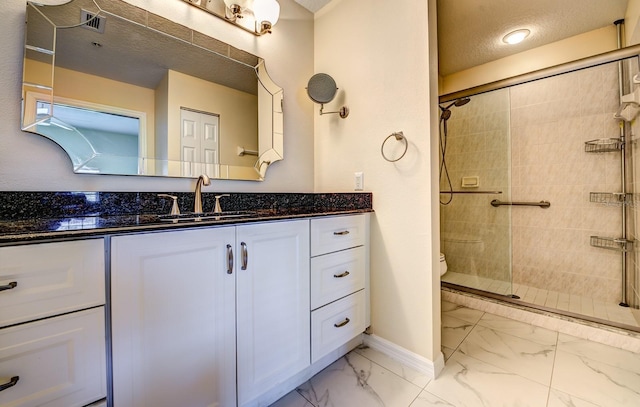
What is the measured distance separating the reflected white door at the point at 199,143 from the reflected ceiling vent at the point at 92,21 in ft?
1.45

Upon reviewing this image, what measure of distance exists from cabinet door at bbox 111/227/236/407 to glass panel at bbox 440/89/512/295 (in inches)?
89.0

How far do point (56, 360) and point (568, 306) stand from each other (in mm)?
2946

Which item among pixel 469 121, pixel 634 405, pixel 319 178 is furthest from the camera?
pixel 469 121

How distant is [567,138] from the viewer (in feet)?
7.24

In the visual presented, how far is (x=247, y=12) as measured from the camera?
158 centimetres

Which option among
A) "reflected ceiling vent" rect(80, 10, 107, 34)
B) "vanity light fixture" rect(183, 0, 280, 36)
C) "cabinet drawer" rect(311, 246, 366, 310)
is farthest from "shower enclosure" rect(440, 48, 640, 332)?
"reflected ceiling vent" rect(80, 10, 107, 34)

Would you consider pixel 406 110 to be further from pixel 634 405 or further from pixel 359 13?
pixel 634 405

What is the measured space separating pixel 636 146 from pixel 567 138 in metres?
0.52

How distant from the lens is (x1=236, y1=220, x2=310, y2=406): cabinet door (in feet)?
3.26

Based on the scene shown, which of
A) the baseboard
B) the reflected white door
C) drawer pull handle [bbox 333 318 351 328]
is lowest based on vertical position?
the baseboard

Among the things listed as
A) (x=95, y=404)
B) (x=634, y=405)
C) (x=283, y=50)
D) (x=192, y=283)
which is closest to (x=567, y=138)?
→ (x=634, y=405)

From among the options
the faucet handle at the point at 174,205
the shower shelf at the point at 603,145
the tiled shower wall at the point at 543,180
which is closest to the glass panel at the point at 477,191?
the tiled shower wall at the point at 543,180

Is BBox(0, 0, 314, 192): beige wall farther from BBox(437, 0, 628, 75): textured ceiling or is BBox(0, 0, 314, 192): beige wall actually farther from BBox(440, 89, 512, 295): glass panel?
BBox(440, 89, 512, 295): glass panel

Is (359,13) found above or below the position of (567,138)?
above
